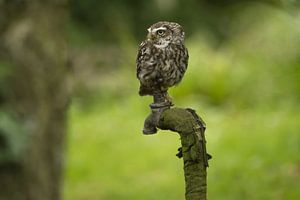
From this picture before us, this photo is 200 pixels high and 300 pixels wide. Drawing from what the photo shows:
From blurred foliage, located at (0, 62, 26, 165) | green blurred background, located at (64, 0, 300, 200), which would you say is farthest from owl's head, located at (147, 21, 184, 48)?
blurred foliage, located at (0, 62, 26, 165)

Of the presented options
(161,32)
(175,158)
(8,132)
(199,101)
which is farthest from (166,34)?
(199,101)

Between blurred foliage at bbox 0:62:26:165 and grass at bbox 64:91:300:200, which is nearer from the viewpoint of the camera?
blurred foliage at bbox 0:62:26:165

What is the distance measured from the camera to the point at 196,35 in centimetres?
1493

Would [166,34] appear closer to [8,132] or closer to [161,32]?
[161,32]

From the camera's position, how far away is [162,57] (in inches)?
83.3

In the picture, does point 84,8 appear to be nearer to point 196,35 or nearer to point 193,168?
point 196,35

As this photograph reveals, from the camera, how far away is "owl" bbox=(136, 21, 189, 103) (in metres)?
2.07

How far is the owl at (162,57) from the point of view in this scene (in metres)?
2.07

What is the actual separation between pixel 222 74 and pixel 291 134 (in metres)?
3.93

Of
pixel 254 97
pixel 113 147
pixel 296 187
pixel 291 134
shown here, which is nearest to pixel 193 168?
pixel 296 187

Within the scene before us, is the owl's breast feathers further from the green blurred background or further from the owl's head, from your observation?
the green blurred background

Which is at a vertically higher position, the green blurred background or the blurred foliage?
the green blurred background

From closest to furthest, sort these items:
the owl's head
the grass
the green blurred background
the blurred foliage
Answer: the owl's head < the blurred foliage < the grass < the green blurred background

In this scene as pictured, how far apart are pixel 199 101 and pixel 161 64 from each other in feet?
A: 34.1
